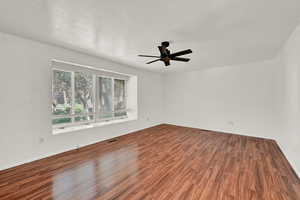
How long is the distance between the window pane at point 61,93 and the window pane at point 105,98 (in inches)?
39.0

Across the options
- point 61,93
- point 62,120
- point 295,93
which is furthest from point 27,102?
point 295,93

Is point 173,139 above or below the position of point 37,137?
below

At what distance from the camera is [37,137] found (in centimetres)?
292

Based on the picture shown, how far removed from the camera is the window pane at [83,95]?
3.91 meters

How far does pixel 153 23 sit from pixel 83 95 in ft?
9.81

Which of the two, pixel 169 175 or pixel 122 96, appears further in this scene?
pixel 122 96

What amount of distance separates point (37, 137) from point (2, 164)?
64 centimetres

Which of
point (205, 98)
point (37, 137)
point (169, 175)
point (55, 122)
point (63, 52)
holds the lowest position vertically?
point (169, 175)

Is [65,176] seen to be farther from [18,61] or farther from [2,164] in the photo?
[18,61]

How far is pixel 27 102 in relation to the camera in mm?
2805

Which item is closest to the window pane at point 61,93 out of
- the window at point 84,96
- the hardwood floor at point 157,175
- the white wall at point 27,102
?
the window at point 84,96

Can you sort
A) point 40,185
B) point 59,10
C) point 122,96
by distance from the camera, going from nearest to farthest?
point 59,10
point 40,185
point 122,96

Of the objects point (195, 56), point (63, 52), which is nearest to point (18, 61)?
point (63, 52)

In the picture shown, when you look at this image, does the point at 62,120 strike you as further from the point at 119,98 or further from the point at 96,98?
the point at 119,98
